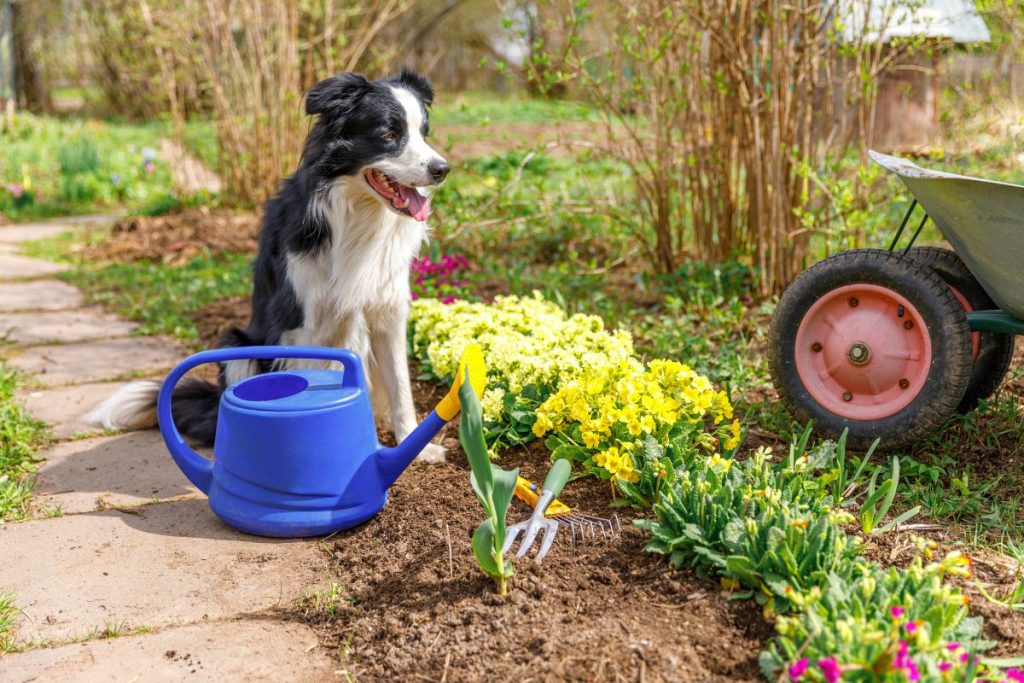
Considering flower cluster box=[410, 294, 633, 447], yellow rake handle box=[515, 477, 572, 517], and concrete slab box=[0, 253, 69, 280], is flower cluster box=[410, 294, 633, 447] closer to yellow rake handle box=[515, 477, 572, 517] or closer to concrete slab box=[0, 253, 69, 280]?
yellow rake handle box=[515, 477, 572, 517]

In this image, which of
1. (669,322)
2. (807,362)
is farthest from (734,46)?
(807,362)

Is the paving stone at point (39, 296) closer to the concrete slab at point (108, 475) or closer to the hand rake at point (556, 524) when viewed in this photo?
the concrete slab at point (108, 475)

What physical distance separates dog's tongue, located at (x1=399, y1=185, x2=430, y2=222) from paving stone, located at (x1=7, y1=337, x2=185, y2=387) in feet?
6.03

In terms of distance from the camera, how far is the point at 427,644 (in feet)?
6.32

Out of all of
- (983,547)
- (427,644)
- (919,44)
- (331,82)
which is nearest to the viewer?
(427,644)

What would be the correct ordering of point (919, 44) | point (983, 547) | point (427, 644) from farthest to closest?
point (919, 44) < point (983, 547) < point (427, 644)

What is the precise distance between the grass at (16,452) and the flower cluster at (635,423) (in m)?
1.61

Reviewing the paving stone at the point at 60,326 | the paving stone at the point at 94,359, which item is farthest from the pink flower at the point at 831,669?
the paving stone at the point at 60,326

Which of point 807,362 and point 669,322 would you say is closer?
point 807,362

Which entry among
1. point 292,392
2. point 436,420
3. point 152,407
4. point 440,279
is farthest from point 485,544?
point 440,279

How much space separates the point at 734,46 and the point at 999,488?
7.45 feet

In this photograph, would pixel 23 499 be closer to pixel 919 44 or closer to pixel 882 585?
pixel 882 585

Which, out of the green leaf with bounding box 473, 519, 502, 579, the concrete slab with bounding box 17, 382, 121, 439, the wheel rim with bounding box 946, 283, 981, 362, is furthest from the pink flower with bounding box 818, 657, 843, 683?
the concrete slab with bounding box 17, 382, 121, 439

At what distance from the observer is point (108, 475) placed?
2994 mm
